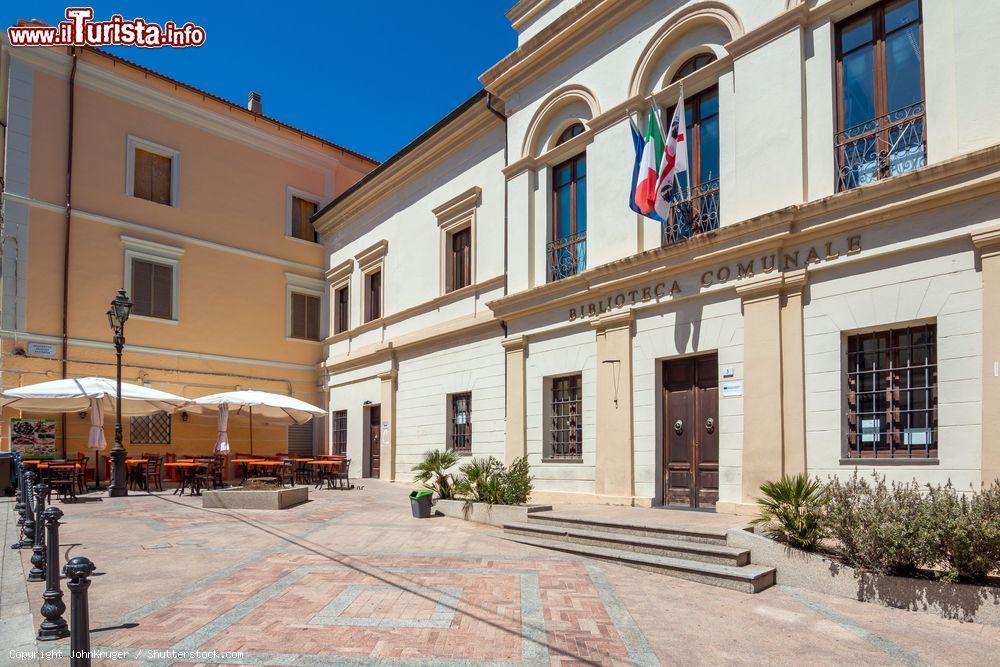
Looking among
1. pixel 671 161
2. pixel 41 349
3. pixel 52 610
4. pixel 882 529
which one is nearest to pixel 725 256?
pixel 671 161

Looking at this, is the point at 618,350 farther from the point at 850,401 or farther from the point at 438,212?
the point at 438,212

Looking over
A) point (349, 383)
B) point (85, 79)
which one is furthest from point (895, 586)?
point (85, 79)

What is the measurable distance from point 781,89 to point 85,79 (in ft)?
62.5


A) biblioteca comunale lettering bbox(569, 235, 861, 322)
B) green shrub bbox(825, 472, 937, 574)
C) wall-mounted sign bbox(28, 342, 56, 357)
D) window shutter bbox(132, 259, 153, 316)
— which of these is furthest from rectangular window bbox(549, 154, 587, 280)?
wall-mounted sign bbox(28, 342, 56, 357)

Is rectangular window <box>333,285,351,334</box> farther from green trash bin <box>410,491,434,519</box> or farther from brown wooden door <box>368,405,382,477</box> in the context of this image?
green trash bin <box>410,491,434,519</box>

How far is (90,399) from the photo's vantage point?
1725 cm

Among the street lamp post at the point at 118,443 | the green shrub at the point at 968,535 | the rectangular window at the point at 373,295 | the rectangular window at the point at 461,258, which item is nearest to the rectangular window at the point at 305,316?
the rectangular window at the point at 373,295

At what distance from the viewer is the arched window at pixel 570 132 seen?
15413 mm

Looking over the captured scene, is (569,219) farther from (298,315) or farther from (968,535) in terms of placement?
A: (298,315)

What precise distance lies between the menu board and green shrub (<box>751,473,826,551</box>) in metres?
17.5

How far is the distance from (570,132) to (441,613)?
11407mm

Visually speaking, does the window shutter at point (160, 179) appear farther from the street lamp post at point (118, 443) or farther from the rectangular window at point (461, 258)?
the rectangular window at point (461, 258)

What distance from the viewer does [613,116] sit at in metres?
14.0

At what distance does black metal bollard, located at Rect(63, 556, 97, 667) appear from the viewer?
14.8 feet
